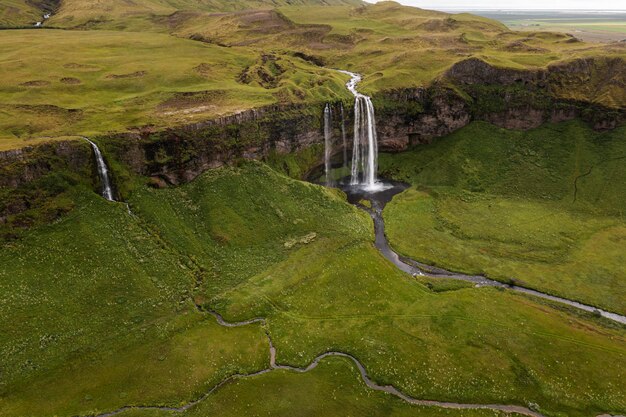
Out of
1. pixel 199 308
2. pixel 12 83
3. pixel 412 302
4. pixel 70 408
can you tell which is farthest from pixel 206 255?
pixel 12 83

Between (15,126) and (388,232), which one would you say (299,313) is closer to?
(388,232)

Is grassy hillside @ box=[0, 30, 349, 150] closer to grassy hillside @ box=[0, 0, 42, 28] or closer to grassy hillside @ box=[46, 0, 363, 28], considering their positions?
grassy hillside @ box=[0, 0, 42, 28]

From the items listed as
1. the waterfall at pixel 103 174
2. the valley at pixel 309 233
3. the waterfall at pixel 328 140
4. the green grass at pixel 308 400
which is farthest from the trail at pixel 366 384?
the waterfall at pixel 328 140

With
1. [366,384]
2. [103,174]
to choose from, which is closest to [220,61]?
[103,174]

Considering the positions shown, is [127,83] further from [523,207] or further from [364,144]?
[523,207]

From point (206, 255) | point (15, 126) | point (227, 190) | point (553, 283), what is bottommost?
point (553, 283)

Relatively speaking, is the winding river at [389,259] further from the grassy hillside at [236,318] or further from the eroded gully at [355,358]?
the grassy hillside at [236,318]
